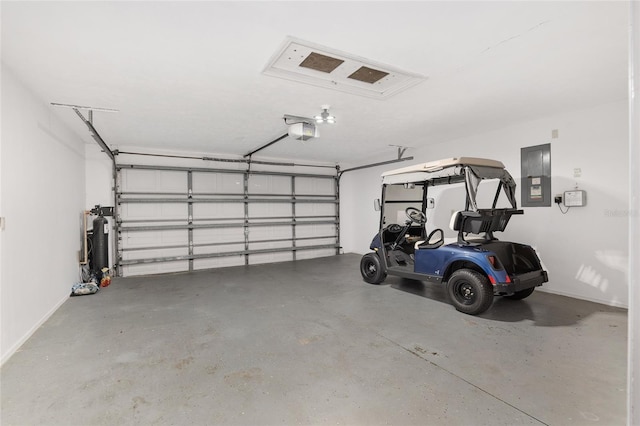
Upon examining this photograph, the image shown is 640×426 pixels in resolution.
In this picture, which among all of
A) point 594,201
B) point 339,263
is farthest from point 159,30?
point 339,263

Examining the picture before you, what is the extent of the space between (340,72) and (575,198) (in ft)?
13.1

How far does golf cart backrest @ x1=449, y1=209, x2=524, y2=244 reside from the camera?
3.80m

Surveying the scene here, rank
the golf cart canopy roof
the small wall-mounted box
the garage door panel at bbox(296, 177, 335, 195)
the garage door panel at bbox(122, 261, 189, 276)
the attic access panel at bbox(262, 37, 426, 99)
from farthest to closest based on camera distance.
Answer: the garage door panel at bbox(296, 177, 335, 195) < the garage door panel at bbox(122, 261, 189, 276) < the small wall-mounted box < the golf cart canopy roof < the attic access panel at bbox(262, 37, 426, 99)

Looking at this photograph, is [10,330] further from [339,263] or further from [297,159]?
[297,159]

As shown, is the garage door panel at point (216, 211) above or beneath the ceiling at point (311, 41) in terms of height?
beneath

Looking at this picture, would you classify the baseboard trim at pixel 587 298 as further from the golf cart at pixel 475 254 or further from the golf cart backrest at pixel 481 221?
the golf cart backrest at pixel 481 221

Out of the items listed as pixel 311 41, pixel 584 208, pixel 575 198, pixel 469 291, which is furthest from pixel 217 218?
pixel 584 208

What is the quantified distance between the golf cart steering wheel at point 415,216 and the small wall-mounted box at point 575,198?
2086 mm

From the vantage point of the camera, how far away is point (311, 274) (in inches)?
254

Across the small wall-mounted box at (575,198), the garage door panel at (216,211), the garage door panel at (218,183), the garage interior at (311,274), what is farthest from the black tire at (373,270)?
the garage door panel at (218,183)

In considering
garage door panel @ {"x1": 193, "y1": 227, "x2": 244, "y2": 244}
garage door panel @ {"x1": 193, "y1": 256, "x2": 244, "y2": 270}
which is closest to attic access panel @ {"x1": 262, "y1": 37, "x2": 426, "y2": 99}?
garage door panel @ {"x1": 193, "y1": 227, "x2": 244, "y2": 244}

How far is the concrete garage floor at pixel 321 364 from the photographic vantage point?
203 centimetres

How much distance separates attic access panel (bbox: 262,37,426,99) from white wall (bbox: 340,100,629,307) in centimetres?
292

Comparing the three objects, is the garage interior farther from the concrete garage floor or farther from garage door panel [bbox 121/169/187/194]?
garage door panel [bbox 121/169/187/194]
